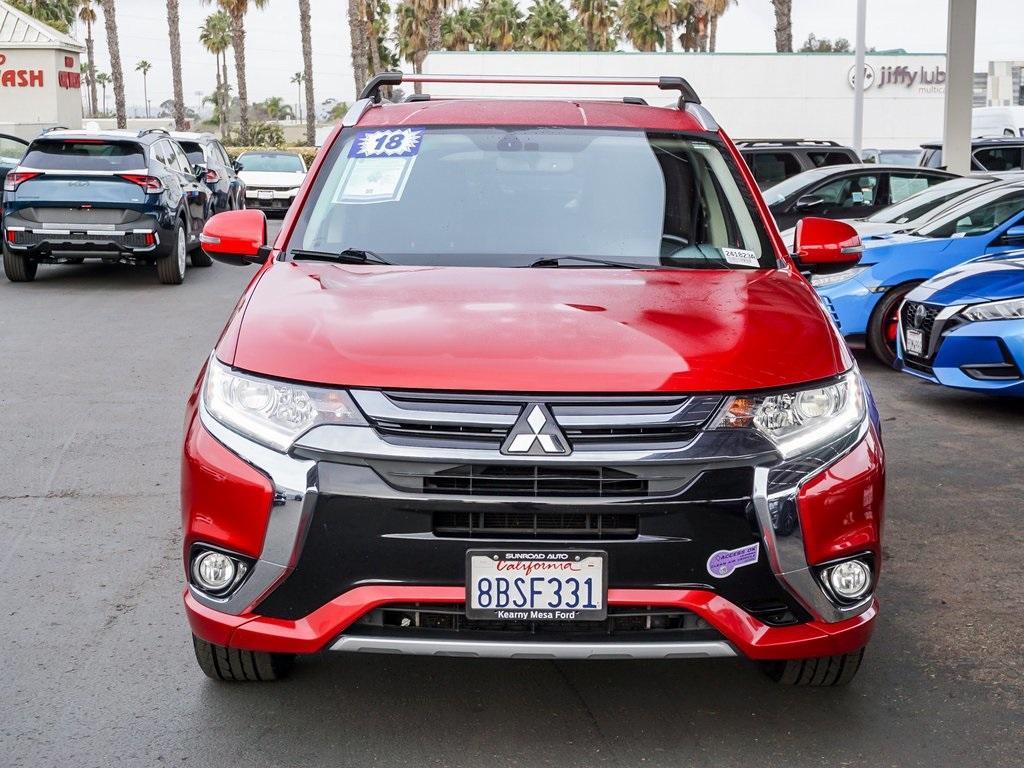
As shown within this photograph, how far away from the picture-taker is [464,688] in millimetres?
3980

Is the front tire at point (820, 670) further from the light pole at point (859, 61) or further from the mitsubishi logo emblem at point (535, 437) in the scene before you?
the light pole at point (859, 61)

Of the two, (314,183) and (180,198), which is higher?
(314,183)

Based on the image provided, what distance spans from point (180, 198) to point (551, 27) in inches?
2083

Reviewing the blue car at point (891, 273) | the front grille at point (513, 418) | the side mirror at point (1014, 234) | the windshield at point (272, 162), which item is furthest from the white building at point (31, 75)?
the front grille at point (513, 418)

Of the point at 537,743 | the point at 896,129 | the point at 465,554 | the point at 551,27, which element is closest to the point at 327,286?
the point at 465,554

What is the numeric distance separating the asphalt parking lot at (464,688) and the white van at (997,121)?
1130 inches

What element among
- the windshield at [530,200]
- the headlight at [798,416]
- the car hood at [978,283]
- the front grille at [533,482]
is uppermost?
the windshield at [530,200]

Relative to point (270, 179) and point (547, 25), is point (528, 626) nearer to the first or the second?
point (270, 179)

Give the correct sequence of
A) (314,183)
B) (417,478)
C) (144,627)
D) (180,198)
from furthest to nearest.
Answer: (180,198)
(314,183)
(144,627)
(417,478)

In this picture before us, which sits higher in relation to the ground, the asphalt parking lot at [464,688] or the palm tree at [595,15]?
the palm tree at [595,15]

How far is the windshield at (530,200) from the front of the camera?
4520 mm

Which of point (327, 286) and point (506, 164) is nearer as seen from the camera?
point (327, 286)

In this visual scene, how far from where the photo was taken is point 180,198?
630 inches

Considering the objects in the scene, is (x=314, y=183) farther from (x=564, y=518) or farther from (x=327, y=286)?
(x=564, y=518)
